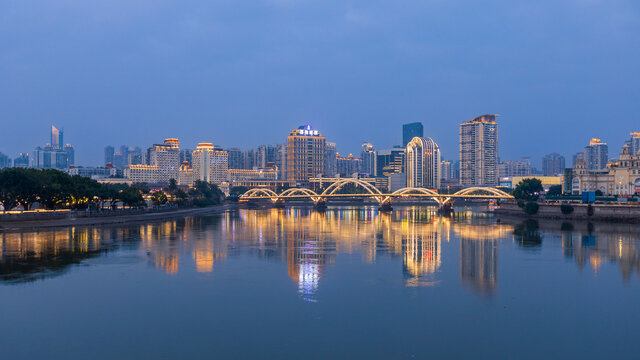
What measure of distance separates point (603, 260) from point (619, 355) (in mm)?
20277

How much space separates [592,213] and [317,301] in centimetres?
5658

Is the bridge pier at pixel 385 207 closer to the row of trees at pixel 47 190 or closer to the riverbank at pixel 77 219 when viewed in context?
the riverbank at pixel 77 219

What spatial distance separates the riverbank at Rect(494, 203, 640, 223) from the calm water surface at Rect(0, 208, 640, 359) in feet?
75.9

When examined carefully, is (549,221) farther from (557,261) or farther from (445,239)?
(557,261)

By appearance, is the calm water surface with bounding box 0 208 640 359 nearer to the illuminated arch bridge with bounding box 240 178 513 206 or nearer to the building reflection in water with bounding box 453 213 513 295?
the building reflection in water with bounding box 453 213 513 295

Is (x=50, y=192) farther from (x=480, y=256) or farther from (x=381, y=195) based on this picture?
(x=381, y=195)

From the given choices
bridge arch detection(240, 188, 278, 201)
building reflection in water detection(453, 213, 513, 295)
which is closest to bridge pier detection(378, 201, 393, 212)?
bridge arch detection(240, 188, 278, 201)

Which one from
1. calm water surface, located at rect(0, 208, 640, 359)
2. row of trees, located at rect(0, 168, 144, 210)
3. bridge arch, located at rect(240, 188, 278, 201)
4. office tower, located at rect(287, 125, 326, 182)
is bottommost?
calm water surface, located at rect(0, 208, 640, 359)

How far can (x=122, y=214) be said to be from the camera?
65250 millimetres

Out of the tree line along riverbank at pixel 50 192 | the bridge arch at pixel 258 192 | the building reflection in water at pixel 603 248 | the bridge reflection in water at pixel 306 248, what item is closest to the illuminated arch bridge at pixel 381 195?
the bridge arch at pixel 258 192

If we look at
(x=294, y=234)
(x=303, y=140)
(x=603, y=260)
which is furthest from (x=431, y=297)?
(x=303, y=140)

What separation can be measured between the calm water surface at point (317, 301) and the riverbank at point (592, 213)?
23.1 meters

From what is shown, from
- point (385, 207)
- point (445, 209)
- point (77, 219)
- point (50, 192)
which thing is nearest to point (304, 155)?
point (385, 207)

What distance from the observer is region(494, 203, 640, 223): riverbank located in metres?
61.6
